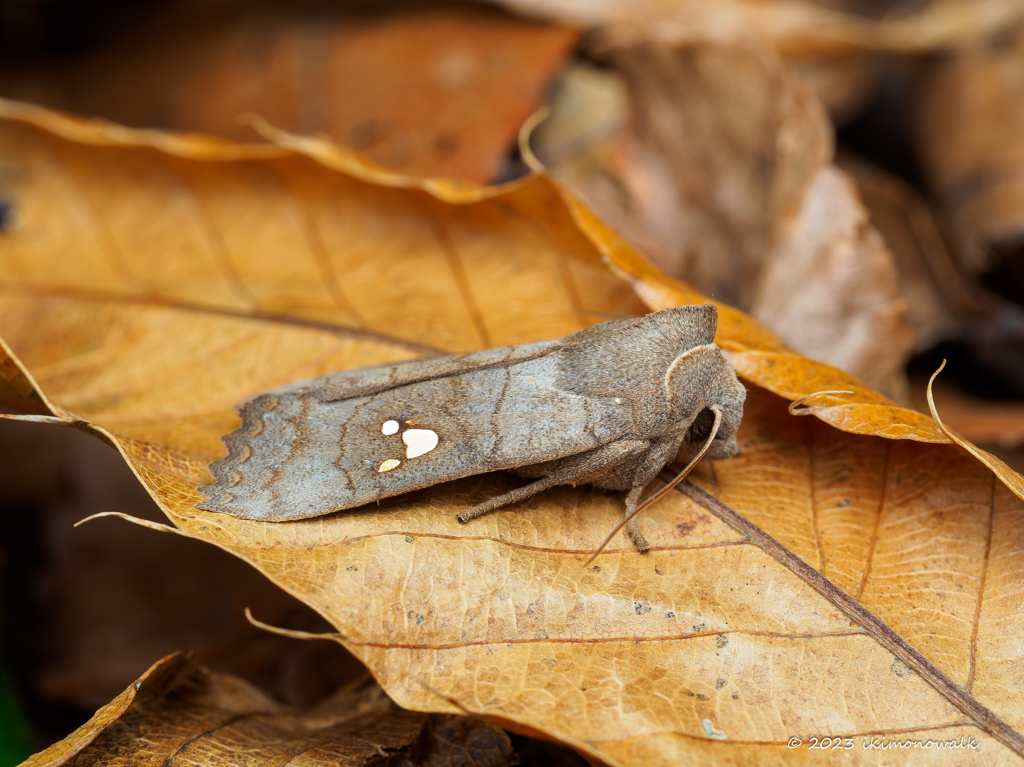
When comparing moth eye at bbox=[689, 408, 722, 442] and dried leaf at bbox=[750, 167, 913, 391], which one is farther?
dried leaf at bbox=[750, 167, 913, 391]

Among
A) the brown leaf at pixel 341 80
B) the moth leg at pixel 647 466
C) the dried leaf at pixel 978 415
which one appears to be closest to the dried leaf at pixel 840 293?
the dried leaf at pixel 978 415

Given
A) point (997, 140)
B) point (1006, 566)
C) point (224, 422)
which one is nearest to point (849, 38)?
point (997, 140)

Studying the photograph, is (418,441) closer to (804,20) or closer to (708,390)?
(708,390)

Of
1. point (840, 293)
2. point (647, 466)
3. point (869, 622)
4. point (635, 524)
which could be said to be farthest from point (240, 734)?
point (840, 293)

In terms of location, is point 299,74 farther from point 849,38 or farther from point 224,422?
point 849,38

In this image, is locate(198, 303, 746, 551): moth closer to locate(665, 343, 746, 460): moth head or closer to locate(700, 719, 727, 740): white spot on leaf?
locate(665, 343, 746, 460): moth head

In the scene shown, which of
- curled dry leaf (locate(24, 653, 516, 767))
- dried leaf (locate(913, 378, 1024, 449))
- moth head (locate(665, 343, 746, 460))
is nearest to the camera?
curled dry leaf (locate(24, 653, 516, 767))

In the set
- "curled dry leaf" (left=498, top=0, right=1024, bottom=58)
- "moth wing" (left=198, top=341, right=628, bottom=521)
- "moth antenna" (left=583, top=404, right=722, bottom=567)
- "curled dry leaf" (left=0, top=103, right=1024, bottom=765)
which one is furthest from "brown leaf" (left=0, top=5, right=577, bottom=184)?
"moth antenna" (left=583, top=404, right=722, bottom=567)
